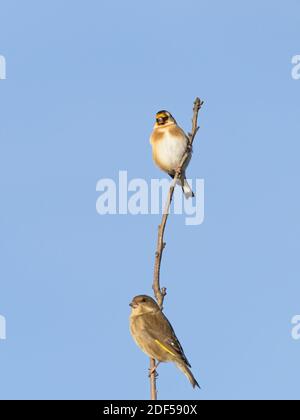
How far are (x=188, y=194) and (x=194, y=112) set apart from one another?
6595 mm

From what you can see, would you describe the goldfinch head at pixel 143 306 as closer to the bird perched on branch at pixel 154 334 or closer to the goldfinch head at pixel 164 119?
the bird perched on branch at pixel 154 334

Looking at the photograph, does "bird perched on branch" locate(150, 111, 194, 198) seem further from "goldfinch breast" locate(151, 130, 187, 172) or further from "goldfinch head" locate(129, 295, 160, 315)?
"goldfinch head" locate(129, 295, 160, 315)

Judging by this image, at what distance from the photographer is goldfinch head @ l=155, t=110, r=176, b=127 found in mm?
13211

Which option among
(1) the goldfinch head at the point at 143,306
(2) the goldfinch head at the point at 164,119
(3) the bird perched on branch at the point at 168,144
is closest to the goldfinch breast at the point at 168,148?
(3) the bird perched on branch at the point at 168,144

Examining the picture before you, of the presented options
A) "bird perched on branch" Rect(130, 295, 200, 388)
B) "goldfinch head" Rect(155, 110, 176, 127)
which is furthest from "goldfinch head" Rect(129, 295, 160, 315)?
"goldfinch head" Rect(155, 110, 176, 127)

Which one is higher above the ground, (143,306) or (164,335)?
(143,306)

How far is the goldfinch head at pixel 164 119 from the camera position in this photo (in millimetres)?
13211

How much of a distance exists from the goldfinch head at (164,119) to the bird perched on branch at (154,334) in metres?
4.87

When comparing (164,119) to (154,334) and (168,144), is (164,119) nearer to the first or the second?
(168,144)

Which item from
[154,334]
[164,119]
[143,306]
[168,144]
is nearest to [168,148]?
[168,144]

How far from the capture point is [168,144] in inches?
510

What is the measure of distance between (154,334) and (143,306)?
0.34 meters
